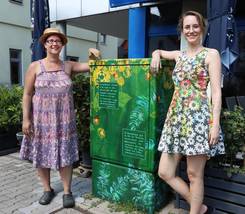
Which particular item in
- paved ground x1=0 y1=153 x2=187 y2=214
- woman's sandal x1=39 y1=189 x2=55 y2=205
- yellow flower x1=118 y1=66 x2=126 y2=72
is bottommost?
paved ground x1=0 y1=153 x2=187 y2=214

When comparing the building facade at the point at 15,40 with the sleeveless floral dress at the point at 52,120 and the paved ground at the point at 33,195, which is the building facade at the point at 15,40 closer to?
the paved ground at the point at 33,195

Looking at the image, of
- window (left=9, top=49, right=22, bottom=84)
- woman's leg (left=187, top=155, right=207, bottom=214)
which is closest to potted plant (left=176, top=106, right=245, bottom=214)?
woman's leg (left=187, top=155, right=207, bottom=214)

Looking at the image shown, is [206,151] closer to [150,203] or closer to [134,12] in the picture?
[150,203]

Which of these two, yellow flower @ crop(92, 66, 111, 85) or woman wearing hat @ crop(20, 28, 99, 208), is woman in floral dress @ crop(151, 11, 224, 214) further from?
woman wearing hat @ crop(20, 28, 99, 208)

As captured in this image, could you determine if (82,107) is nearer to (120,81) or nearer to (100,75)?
(100,75)

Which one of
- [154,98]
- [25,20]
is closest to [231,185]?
[154,98]

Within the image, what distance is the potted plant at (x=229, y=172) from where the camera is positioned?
2.78m

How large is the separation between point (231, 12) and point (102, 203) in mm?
2339

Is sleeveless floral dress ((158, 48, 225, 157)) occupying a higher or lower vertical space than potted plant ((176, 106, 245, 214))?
higher

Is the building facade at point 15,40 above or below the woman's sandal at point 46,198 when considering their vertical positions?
above

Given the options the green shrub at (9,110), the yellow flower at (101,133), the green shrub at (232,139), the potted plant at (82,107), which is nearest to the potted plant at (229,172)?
the green shrub at (232,139)

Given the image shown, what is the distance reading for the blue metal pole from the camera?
5.94 m

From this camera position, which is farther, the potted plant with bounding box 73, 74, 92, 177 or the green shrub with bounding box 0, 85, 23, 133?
the green shrub with bounding box 0, 85, 23, 133

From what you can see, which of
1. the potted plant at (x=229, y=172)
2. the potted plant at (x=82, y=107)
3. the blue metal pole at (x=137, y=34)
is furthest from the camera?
the blue metal pole at (x=137, y=34)
